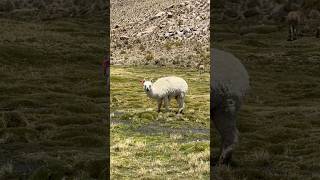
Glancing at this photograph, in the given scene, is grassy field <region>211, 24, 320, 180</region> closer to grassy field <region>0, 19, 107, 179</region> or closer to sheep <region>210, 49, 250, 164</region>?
sheep <region>210, 49, 250, 164</region>

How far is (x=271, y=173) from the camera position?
13.2 m

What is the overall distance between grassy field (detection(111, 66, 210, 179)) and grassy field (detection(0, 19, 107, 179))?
4410 mm

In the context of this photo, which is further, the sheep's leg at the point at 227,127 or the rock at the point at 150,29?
the sheep's leg at the point at 227,127

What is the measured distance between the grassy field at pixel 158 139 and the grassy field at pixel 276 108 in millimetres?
3599

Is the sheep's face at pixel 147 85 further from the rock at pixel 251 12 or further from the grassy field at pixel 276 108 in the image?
the rock at pixel 251 12

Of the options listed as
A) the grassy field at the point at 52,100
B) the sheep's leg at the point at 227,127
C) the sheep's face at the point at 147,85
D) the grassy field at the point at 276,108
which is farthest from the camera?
the grassy field at the point at 276,108

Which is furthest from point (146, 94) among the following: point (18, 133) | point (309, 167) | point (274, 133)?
point (274, 133)

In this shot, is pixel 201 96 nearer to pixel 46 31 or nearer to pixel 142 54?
pixel 142 54

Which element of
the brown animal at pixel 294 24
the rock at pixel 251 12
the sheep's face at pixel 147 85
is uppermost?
the rock at pixel 251 12

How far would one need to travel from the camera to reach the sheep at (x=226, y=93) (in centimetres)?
1126

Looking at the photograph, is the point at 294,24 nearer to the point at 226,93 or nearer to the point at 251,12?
the point at 251,12

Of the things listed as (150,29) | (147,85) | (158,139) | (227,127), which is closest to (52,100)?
(227,127)

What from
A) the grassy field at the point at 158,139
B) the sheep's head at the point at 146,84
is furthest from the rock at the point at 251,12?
the grassy field at the point at 158,139

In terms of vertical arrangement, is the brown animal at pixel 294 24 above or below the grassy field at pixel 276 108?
above
